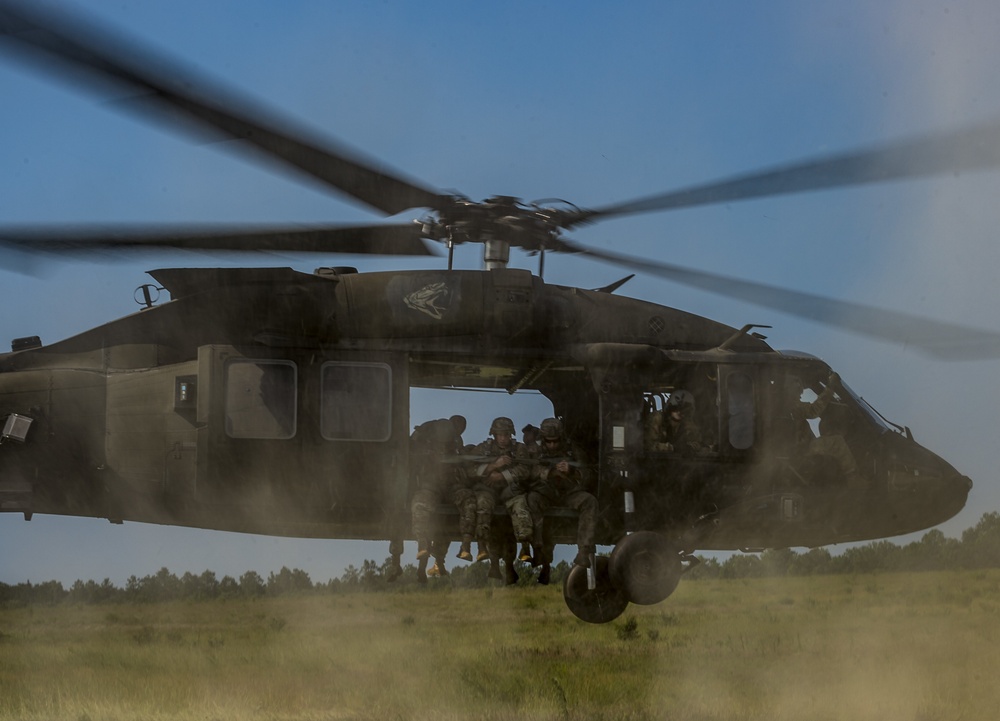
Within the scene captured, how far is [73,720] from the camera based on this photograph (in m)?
17.9

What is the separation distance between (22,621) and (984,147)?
25.8 m

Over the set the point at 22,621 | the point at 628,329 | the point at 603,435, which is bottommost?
the point at 22,621

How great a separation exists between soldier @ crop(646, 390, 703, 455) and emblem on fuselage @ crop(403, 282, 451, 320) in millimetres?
1987

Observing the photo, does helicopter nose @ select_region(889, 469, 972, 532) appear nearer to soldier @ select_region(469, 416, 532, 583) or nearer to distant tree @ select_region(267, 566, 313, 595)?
soldier @ select_region(469, 416, 532, 583)

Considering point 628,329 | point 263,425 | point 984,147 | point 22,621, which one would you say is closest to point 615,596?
point 628,329

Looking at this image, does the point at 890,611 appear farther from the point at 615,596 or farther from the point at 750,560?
the point at 615,596

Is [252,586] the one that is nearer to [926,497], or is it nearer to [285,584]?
[285,584]

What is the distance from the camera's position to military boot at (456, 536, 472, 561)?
8938 mm

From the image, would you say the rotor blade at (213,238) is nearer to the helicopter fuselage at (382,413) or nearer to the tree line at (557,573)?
the helicopter fuselage at (382,413)

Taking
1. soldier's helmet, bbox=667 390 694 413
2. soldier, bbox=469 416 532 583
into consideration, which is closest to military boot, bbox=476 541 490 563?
soldier, bbox=469 416 532 583

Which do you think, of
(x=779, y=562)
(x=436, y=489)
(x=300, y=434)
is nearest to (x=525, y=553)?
(x=436, y=489)

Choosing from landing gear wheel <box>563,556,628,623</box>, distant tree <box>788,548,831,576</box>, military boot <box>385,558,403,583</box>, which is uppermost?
military boot <box>385,558,403,583</box>

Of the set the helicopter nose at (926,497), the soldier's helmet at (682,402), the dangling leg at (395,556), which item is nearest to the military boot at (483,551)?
the dangling leg at (395,556)

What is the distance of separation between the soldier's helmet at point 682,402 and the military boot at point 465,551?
2.02 m
